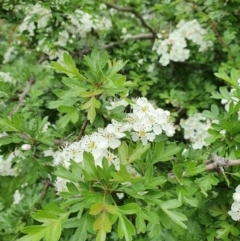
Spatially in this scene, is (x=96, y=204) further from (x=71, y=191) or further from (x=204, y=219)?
(x=204, y=219)

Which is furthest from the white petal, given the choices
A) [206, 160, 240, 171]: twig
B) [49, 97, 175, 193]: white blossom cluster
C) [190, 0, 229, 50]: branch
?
[190, 0, 229, 50]: branch

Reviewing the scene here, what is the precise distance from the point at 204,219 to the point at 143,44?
4.99 ft

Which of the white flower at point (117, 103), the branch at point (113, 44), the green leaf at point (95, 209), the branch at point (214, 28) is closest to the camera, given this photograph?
the green leaf at point (95, 209)

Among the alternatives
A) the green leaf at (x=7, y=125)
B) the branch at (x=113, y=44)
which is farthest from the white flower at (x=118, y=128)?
the branch at (x=113, y=44)

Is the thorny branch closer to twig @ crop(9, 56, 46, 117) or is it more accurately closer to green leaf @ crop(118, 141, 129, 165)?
green leaf @ crop(118, 141, 129, 165)

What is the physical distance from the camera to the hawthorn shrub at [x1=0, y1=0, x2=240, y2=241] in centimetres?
128

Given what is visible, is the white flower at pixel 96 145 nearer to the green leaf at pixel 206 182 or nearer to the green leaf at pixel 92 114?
the green leaf at pixel 92 114

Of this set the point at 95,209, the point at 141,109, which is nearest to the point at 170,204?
the point at 95,209

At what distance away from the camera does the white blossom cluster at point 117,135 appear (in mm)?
1397

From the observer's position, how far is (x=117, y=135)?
1.43 metres

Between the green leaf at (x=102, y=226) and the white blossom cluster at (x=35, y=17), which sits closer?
the green leaf at (x=102, y=226)

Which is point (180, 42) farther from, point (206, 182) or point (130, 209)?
point (130, 209)

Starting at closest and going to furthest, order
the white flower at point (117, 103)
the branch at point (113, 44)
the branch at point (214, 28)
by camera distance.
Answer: the white flower at point (117, 103)
the branch at point (214, 28)
the branch at point (113, 44)

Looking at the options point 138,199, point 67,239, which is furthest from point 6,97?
point 138,199
